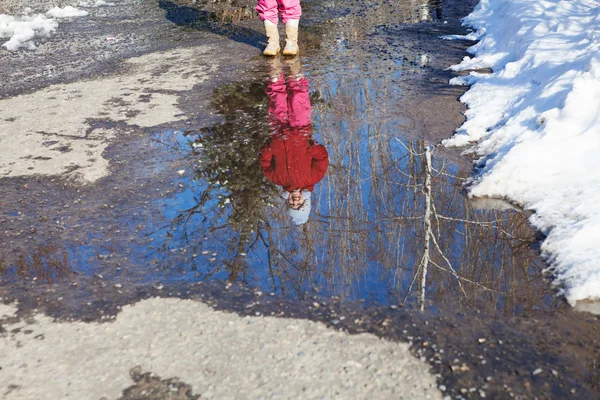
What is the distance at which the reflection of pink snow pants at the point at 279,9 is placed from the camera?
7.86 m

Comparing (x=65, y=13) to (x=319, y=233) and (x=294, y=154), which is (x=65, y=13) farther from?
(x=319, y=233)

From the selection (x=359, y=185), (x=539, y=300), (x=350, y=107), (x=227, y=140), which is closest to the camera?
(x=539, y=300)

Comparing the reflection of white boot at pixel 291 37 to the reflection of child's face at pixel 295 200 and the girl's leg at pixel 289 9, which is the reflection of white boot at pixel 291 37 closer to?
the girl's leg at pixel 289 9

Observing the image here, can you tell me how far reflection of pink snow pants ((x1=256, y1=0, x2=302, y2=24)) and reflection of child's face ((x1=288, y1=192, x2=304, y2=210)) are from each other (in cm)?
415

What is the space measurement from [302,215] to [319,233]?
25 centimetres

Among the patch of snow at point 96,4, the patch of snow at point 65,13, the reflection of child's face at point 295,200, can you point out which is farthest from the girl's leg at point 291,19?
the patch of snow at point 96,4

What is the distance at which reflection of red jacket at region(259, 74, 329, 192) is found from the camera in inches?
187

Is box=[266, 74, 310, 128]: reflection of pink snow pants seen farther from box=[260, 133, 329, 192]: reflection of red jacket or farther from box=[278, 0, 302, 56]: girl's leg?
box=[278, 0, 302, 56]: girl's leg

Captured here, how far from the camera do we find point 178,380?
283cm

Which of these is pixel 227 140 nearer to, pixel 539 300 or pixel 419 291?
pixel 419 291

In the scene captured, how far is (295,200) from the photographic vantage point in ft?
14.3

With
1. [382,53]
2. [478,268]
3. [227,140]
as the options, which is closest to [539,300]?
[478,268]

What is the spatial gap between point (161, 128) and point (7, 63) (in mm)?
4154

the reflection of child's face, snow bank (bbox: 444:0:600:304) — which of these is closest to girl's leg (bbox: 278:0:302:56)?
snow bank (bbox: 444:0:600:304)
